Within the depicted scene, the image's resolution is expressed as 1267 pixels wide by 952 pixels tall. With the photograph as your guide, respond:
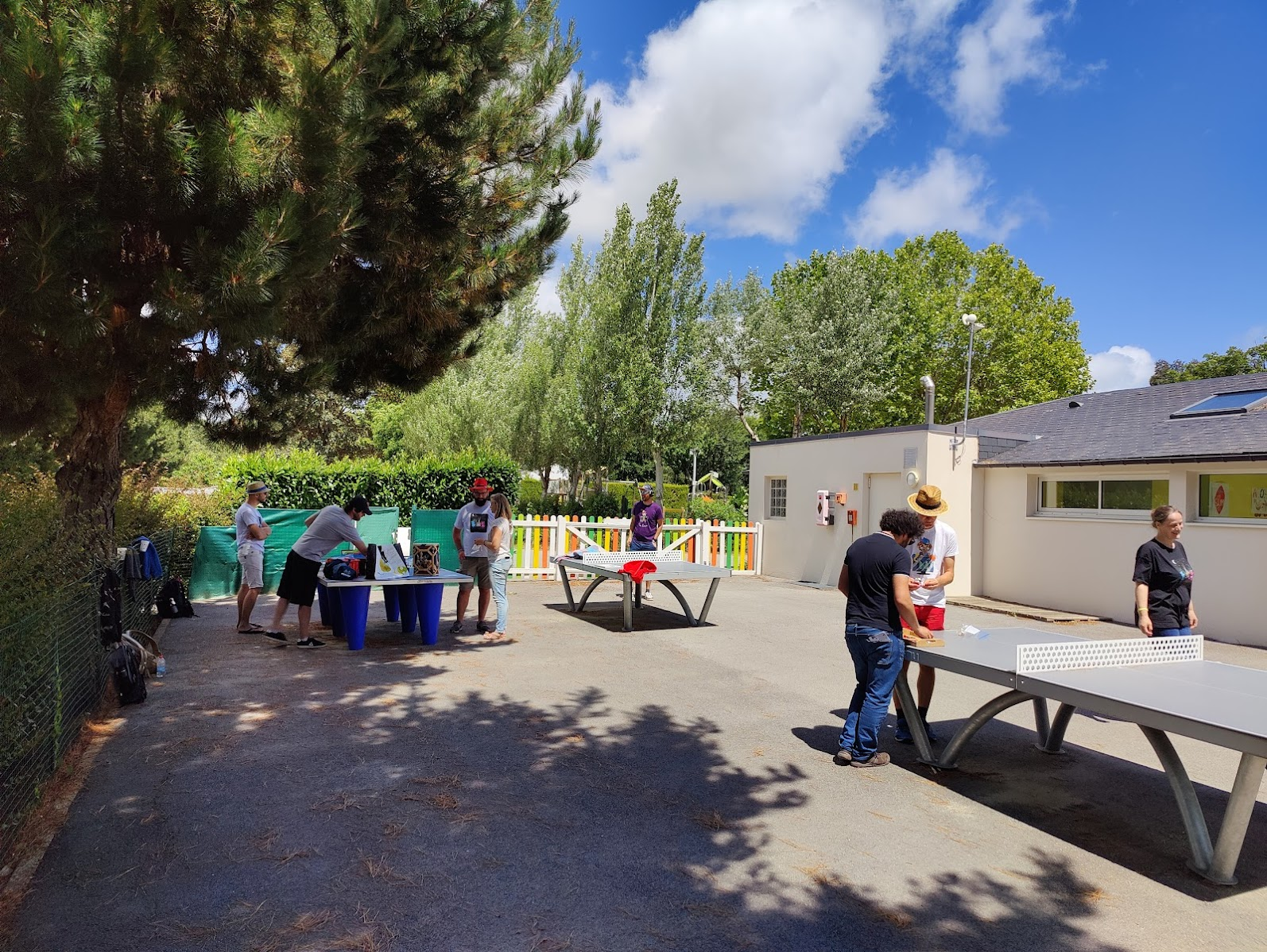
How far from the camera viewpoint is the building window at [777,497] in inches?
741

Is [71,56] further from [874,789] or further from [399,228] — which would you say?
[874,789]

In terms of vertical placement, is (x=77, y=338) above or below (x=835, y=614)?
above

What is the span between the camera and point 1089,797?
5223mm

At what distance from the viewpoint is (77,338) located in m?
5.21

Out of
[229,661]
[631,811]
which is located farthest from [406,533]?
[631,811]

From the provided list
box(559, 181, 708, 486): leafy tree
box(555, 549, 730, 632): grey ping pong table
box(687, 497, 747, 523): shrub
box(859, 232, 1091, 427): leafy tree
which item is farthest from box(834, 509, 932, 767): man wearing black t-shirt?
box(859, 232, 1091, 427): leafy tree

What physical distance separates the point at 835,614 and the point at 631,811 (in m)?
8.75

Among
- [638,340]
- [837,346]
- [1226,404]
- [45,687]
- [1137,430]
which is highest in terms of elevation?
[837,346]

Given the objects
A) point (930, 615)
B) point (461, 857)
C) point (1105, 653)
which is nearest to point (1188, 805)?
point (1105, 653)

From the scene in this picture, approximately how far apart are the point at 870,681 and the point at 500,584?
559cm

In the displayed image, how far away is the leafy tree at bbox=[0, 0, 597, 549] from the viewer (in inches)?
193

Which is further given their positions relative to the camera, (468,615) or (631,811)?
(468,615)

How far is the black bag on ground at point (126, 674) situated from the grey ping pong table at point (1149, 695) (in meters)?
5.98

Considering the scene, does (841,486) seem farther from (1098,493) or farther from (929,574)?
(929,574)
